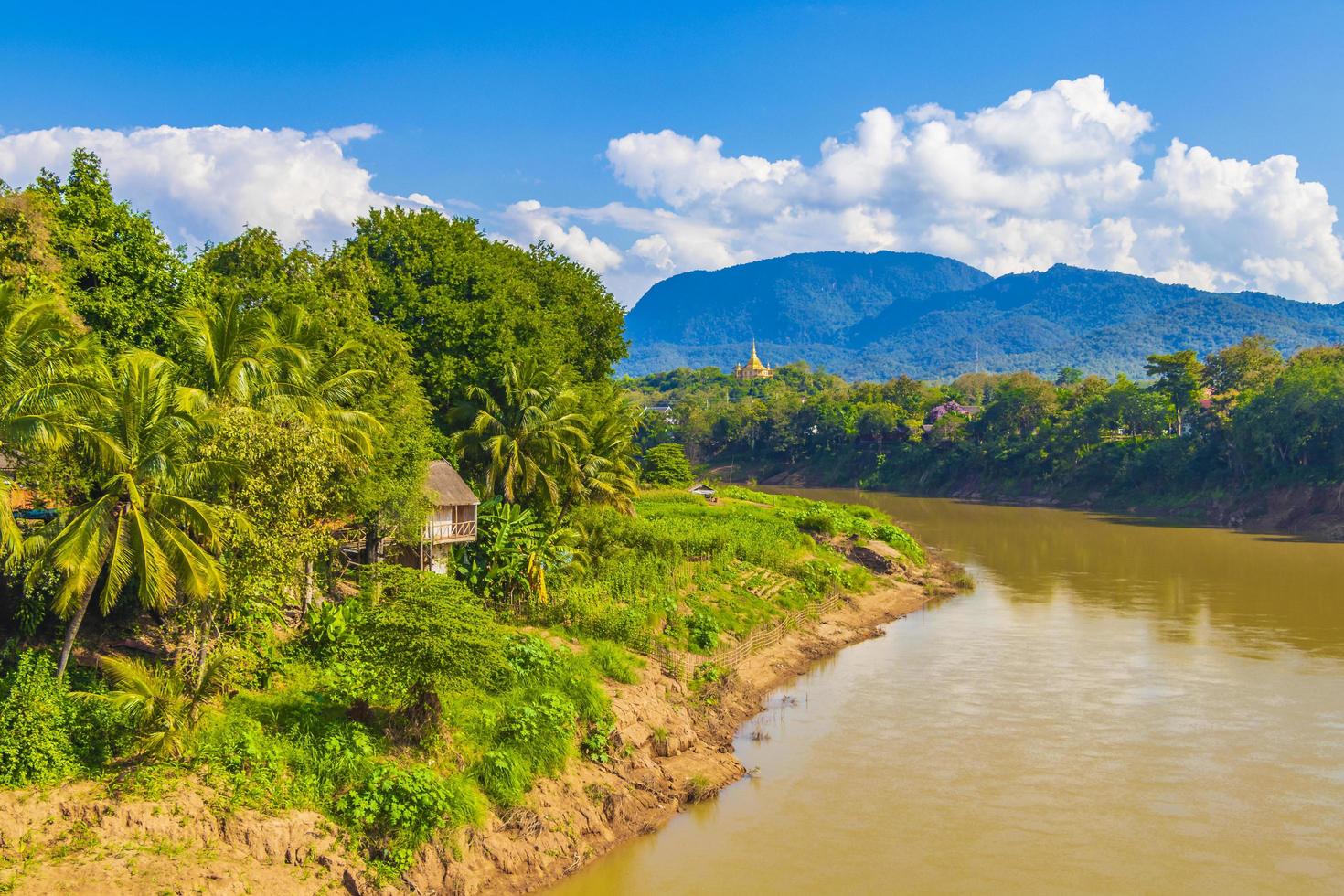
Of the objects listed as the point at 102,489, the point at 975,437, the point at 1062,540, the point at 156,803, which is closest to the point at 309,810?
the point at 156,803

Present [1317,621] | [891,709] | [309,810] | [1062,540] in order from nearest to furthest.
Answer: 1. [309,810]
2. [891,709]
3. [1317,621]
4. [1062,540]

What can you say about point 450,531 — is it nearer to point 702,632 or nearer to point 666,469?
point 702,632

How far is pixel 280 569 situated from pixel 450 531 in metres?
11.4

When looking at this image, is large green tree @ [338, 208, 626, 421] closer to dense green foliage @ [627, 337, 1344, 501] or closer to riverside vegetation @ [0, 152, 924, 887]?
riverside vegetation @ [0, 152, 924, 887]

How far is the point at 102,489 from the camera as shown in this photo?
18906 millimetres

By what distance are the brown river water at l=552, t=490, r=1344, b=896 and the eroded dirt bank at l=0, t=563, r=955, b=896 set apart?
0.68 m

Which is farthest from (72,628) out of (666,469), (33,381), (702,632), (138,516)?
(666,469)

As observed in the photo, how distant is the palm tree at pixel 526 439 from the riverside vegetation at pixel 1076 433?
59868 mm

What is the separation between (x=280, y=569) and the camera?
67.2 feet

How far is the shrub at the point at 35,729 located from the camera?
16.5 meters

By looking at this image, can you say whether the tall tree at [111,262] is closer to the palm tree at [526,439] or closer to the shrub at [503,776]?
the palm tree at [526,439]

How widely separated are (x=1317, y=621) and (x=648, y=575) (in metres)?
26.6

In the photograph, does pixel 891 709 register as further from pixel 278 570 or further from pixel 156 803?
pixel 156 803

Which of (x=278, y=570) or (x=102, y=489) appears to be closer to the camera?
(x=102, y=489)
